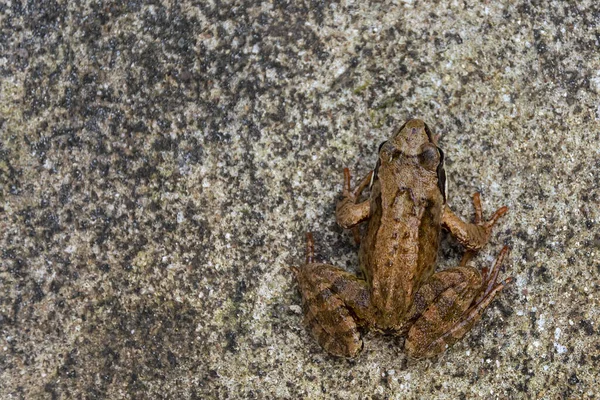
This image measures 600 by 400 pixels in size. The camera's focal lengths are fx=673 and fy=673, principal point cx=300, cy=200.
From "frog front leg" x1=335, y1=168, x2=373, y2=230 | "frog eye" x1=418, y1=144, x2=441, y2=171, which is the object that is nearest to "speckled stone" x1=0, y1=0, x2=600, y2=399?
A: "frog front leg" x1=335, y1=168, x2=373, y2=230

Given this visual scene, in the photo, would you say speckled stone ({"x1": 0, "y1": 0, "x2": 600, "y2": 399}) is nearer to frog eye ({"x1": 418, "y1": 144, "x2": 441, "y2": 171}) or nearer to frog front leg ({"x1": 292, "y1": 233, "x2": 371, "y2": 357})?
frog front leg ({"x1": 292, "y1": 233, "x2": 371, "y2": 357})

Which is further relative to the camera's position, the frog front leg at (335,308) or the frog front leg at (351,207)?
the frog front leg at (351,207)

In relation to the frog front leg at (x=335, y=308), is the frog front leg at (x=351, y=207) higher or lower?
higher

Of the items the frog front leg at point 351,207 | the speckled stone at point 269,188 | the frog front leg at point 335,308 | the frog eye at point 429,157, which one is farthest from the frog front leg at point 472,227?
the frog front leg at point 335,308

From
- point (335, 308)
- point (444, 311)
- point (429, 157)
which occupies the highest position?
point (429, 157)

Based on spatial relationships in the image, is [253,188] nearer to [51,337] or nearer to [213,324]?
[213,324]

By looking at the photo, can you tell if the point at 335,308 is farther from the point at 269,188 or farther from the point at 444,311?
the point at 269,188

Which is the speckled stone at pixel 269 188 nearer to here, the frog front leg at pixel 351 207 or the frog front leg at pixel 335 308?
the frog front leg at pixel 351 207

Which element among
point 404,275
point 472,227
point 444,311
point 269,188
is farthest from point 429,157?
point 269,188
